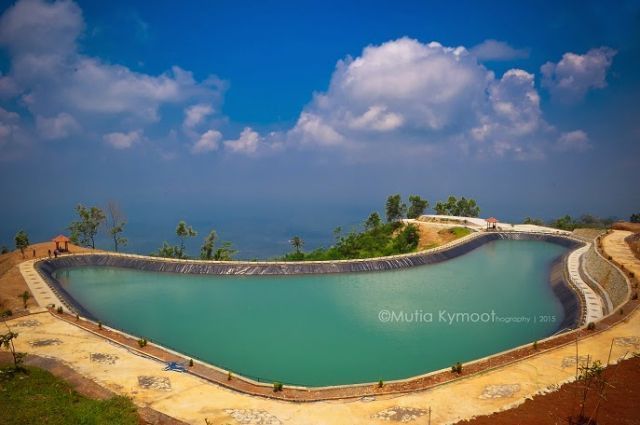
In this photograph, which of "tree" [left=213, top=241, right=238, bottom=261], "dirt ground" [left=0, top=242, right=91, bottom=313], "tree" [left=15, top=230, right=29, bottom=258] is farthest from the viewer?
"tree" [left=213, top=241, right=238, bottom=261]

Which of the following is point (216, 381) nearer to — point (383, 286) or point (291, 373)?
point (291, 373)

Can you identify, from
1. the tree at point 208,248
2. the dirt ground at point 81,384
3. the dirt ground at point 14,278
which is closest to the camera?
→ the dirt ground at point 81,384

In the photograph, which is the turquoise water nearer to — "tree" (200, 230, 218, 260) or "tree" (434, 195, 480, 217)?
"tree" (200, 230, 218, 260)

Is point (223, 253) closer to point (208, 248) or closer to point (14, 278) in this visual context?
point (208, 248)

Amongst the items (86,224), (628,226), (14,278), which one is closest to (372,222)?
(628,226)

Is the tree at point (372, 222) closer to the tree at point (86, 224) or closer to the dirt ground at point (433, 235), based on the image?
the dirt ground at point (433, 235)

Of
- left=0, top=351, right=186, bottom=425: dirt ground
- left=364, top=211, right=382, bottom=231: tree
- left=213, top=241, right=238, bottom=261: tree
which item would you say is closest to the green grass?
left=0, top=351, right=186, bottom=425: dirt ground

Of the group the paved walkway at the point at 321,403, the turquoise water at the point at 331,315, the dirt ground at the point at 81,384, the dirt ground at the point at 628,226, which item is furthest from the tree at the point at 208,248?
the dirt ground at the point at 628,226
